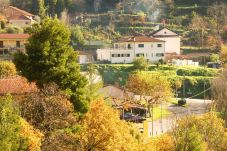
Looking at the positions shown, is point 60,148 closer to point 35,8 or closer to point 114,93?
point 114,93

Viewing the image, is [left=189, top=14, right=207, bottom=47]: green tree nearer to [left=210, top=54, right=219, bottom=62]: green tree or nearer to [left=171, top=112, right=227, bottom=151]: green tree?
[left=210, top=54, right=219, bottom=62]: green tree

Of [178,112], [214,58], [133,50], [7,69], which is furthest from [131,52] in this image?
[7,69]

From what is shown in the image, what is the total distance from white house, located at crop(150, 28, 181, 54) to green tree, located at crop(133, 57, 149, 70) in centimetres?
873

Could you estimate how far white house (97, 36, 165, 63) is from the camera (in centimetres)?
4831

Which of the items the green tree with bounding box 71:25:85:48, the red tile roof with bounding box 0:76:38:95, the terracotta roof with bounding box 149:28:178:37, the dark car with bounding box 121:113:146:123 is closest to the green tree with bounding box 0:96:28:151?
the red tile roof with bounding box 0:76:38:95

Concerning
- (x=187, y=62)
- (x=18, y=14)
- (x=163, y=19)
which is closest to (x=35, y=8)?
(x=18, y=14)

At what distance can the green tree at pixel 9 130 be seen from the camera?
13180mm

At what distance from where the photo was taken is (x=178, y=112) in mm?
35062

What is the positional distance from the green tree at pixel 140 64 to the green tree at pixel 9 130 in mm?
30388

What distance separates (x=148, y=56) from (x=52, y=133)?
3385 centimetres

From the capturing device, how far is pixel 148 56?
49000mm

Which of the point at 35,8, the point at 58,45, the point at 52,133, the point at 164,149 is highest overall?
the point at 35,8

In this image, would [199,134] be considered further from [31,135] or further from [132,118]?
[132,118]

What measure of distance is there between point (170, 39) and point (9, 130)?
135 ft
